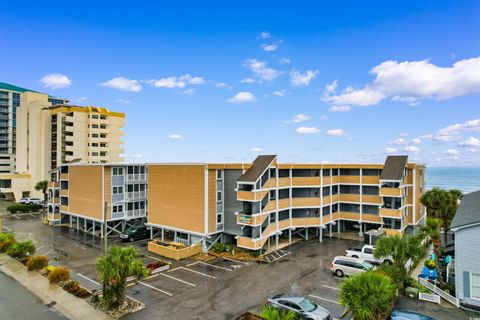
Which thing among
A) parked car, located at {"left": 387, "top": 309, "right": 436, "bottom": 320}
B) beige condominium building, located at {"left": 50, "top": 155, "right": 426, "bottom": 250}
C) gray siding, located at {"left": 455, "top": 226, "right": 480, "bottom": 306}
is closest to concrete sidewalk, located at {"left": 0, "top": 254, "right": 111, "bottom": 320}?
beige condominium building, located at {"left": 50, "top": 155, "right": 426, "bottom": 250}

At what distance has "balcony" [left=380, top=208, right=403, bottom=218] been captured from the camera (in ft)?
111

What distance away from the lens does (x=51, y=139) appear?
7681 centimetres

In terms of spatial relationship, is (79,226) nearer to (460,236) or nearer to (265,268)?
(265,268)

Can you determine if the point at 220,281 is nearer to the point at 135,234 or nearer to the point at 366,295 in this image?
the point at 366,295

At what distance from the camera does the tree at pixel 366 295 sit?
15.7 meters

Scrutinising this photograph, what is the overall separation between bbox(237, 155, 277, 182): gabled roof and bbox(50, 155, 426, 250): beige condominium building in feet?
0.36

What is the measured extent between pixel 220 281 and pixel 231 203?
1026 centimetres

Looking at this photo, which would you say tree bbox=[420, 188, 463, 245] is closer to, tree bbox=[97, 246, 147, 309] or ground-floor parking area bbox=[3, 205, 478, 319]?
ground-floor parking area bbox=[3, 205, 478, 319]

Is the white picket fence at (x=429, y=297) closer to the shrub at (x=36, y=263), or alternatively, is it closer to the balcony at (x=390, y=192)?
the balcony at (x=390, y=192)

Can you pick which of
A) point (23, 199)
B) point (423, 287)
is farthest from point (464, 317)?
point (23, 199)

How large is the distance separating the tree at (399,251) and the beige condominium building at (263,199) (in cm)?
1215

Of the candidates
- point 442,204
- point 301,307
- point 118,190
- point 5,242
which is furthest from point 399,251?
point 5,242

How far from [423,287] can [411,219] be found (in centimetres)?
1859

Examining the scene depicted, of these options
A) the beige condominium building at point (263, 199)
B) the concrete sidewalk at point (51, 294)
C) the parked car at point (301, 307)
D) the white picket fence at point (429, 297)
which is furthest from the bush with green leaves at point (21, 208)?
the white picket fence at point (429, 297)
